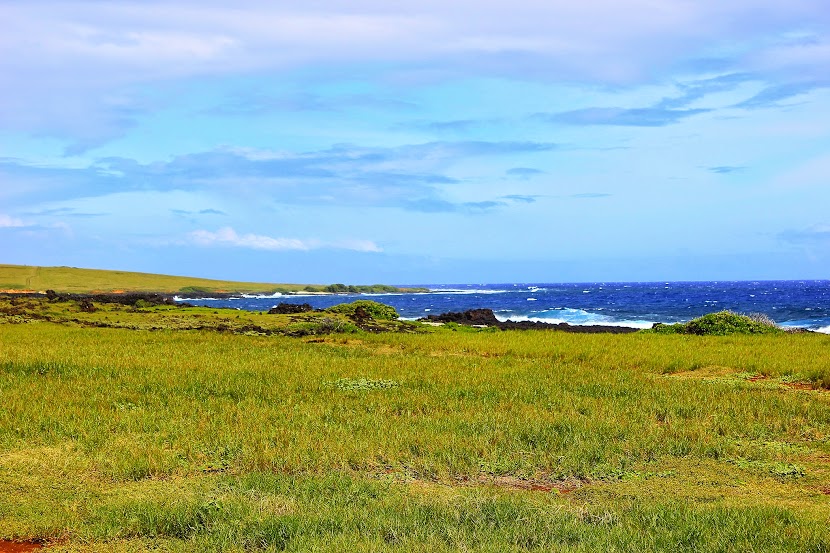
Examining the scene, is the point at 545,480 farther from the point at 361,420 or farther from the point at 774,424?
the point at 774,424

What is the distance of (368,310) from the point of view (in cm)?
4956

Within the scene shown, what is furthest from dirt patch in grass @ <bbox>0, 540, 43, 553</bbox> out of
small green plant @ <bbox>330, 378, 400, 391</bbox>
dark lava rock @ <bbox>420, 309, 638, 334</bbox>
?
dark lava rock @ <bbox>420, 309, 638, 334</bbox>

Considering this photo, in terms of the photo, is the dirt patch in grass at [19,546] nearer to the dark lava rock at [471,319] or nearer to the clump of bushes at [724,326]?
the clump of bushes at [724,326]

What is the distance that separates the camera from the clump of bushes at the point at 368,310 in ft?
158

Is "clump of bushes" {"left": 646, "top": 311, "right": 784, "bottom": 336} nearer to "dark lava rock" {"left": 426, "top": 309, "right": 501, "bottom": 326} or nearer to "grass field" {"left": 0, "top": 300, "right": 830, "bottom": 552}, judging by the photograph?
"grass field" {"left": 0, "top": 300, "right": 830, "bottom": 552}

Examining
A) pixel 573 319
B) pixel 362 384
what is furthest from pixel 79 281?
pixel 362 384

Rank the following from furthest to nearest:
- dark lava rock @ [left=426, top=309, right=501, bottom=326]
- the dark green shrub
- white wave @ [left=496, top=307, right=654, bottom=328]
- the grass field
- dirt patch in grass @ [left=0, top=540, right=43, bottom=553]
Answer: white wave @ [left=496, top=307, right=654, bottom=328] → dark lava rock @ [left=426, top=309, right=501, bottom=326] → the dark green shrub → the grass field → dirt patch in grass @ [left=0, top=540, right=43, bottom=553]

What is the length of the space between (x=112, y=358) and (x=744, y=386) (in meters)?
19.3

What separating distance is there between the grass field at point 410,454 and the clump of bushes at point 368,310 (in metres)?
24.0

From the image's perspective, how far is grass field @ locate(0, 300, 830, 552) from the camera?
8.03 m

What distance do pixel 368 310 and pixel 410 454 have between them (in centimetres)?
3818

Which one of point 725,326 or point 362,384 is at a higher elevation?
point 725,326

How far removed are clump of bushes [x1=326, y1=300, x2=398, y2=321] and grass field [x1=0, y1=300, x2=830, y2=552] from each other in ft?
78.6

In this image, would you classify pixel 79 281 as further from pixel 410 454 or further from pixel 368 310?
pixel 410 454
